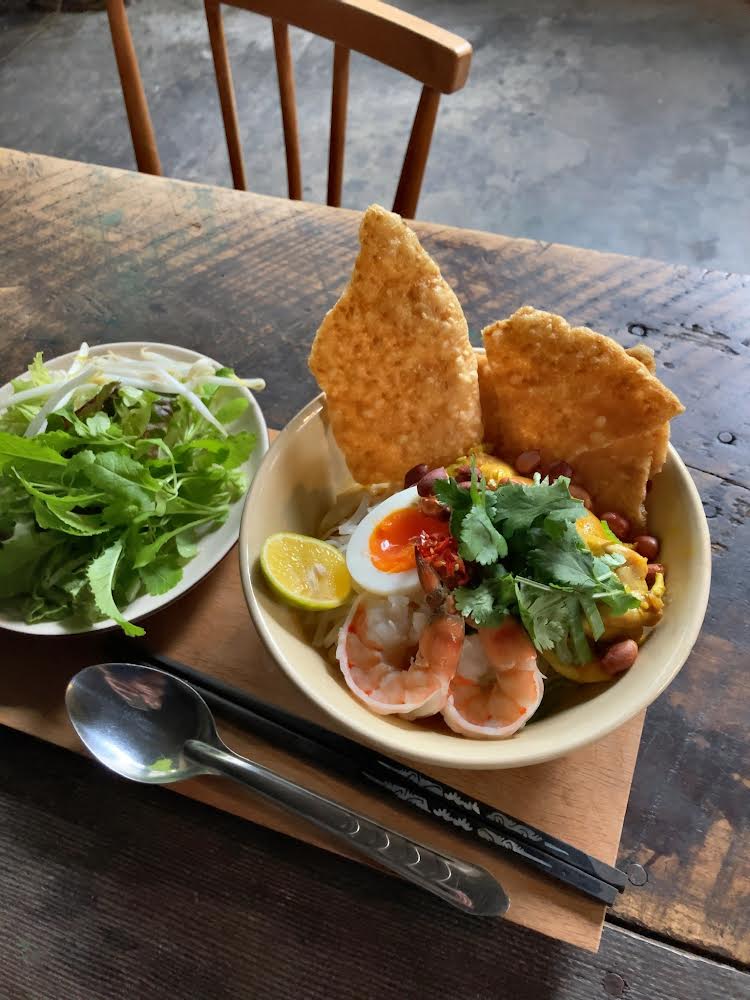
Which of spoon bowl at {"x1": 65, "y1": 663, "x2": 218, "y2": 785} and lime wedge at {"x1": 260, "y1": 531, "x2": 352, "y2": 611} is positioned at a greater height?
lime wedge at {"x1": 260, "y1": 531, "x2": 352, "y2": 611}

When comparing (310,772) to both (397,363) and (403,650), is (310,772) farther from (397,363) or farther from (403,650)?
(397,363)

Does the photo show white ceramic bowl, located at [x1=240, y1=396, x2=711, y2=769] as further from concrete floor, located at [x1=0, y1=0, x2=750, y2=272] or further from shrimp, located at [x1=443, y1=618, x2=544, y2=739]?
concrete floor, located at [x1=0, y1=0, x2=750, y2=272]


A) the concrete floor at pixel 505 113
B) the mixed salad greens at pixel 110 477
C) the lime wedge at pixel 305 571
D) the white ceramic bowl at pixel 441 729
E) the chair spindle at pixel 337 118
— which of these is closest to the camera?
the white ceramic bowl at pixel 441 729

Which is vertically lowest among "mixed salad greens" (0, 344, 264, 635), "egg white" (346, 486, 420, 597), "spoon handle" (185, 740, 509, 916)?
"spoon handle" (185, 740, 509, 916)

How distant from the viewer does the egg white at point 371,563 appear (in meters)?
1.03

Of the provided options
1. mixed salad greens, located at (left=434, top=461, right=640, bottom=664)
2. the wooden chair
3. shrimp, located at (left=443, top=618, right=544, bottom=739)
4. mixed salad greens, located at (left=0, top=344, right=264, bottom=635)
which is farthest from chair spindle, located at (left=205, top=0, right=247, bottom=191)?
shrimp, located at (left=443, top=618, right=544, bottom=739)

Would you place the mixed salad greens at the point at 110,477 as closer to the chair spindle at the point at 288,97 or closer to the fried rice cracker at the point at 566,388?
the fried rice cracker at the point at 566,388

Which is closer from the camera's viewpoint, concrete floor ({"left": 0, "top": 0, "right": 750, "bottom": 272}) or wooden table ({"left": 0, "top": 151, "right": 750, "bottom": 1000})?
wooden table ({"left": 0, "top": 151, "right": 750, "bottom": 1000})

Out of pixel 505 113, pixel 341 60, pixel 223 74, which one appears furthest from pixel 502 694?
pixel 505 113

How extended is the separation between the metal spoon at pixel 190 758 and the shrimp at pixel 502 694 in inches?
6.8

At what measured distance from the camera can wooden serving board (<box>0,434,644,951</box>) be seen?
37.5 inches

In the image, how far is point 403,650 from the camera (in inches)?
41.0

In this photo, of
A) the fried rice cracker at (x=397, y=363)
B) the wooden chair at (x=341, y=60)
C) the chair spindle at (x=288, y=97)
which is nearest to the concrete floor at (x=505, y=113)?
the chair spindle at (x=288, y=97)

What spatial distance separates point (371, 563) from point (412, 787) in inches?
11.6
